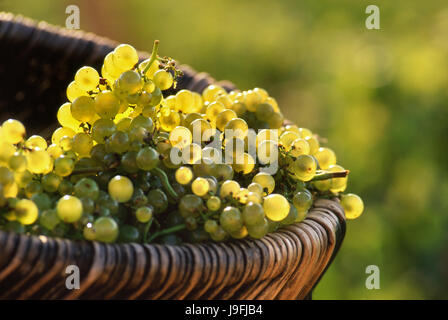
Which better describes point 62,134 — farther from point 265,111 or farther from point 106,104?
point 265,111

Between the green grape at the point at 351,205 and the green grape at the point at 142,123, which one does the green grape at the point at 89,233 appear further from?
the green grape at the point at 351,205

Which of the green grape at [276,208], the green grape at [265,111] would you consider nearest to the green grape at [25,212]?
the green grape at [276,208]

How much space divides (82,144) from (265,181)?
0.19 m

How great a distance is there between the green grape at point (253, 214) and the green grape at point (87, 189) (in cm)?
13

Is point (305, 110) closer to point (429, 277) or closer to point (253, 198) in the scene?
point (429, 277)

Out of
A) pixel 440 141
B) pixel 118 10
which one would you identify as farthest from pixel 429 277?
pixel 118 10

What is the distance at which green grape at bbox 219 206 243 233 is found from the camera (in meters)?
0.52

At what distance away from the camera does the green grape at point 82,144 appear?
0.57m

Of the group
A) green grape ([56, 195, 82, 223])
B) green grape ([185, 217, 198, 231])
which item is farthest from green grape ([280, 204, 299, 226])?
green grape ([56, 195, 82, 223])

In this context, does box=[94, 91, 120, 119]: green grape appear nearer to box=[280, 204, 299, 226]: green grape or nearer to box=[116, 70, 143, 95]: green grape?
box=[116, 70, 143, 95]: green grape

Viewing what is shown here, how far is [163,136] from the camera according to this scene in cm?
59

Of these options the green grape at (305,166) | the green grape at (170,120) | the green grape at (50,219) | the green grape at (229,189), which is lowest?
the green grape at (50,219)

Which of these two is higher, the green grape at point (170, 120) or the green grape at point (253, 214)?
the green grape at point (170, 120)

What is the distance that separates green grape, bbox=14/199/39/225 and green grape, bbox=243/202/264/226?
7.2 inches
